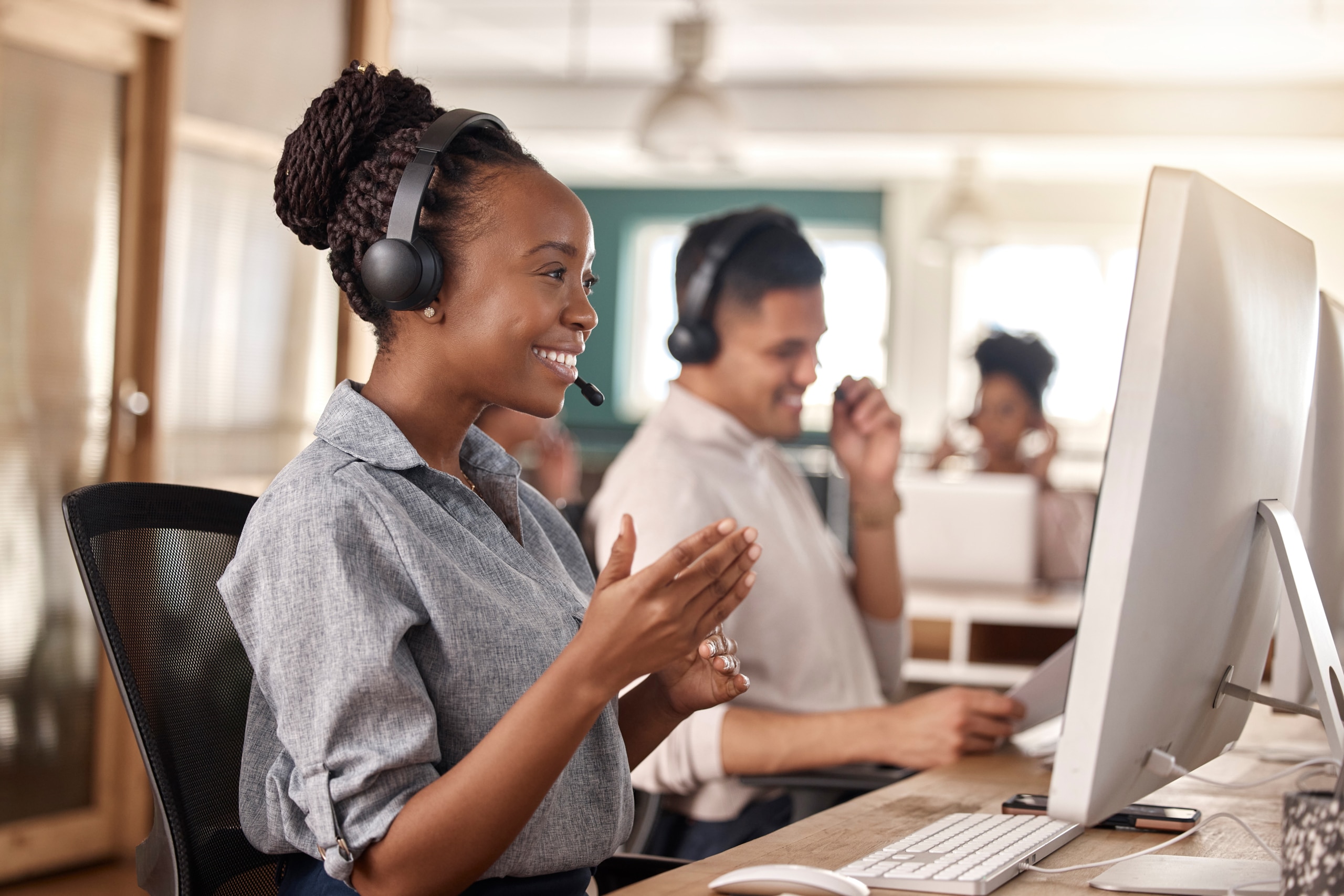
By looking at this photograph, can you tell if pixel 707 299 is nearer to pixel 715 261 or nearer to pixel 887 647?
pixel 715 261

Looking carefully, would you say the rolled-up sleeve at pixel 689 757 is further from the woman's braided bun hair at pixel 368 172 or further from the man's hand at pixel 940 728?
the woman's braided bun hair at pixel 368 172

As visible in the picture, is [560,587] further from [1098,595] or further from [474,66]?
[474,66]

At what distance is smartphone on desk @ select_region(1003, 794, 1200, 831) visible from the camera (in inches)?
44.6

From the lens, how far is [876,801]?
1254 millimetres

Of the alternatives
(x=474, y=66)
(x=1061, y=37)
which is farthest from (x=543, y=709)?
(x=474, y=66)

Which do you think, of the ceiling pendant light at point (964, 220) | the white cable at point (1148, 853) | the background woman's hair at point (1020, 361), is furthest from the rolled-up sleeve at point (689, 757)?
the ceiling pendant light at point (964, 220)

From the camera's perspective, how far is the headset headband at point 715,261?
1839 mm

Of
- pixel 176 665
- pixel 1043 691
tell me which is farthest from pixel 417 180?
pixel 1043 691

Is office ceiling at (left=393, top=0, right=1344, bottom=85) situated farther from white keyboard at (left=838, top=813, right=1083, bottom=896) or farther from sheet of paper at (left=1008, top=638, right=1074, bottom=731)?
white keyboard at (left=838, top=813, right=1083, bottom=896)

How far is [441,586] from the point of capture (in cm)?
93

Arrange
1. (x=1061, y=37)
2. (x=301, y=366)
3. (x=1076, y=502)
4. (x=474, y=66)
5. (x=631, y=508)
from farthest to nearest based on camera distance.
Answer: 1. (x=474, y=66)
2. (x=1061, y=37)
3. (x=301, y=366)
4. (x=1076, y=502)
5. (x=631, y=508)

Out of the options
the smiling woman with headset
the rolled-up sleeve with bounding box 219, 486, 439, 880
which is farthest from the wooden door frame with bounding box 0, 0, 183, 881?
the rolled-up sleeve with bounding box 219, 486, 439, 880

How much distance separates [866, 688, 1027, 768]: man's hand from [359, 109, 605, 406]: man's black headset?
30.6 inches

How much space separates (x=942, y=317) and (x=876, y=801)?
7923mm
